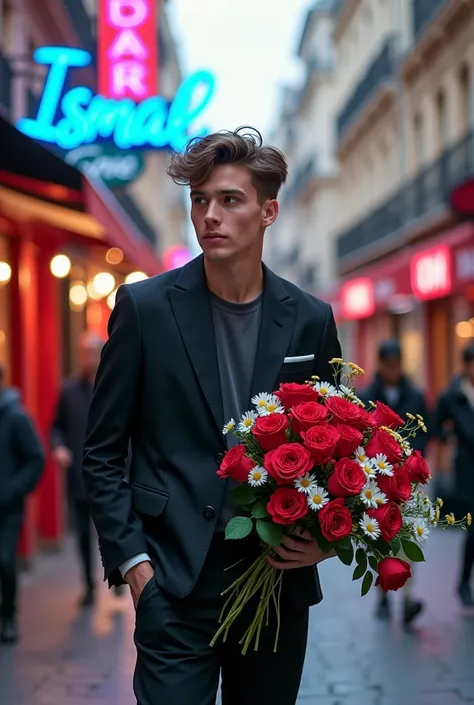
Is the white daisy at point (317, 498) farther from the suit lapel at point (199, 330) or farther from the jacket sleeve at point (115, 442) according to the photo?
the jacket sleeve at point (115, 442)

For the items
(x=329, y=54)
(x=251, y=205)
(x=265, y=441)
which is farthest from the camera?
(x=329, y=54)

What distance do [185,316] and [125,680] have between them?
3.97m

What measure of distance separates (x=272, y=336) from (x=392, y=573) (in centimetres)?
76

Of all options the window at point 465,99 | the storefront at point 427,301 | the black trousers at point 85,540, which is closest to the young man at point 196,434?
the black trousers at point 85,540

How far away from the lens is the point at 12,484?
8016mm

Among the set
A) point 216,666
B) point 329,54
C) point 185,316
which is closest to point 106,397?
point 185,316

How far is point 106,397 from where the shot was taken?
3346mm

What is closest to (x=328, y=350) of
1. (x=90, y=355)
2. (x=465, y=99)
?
(x=90, y=355)

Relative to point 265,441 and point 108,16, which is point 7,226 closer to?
point 108,16

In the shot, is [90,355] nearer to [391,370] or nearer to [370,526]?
[391,370]

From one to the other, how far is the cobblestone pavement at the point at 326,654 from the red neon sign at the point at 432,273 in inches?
285

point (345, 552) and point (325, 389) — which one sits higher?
point (325, 389)

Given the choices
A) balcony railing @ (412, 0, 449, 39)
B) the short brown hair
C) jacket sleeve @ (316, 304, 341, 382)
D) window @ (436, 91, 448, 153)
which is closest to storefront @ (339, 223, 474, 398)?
window @ (436, 91, 448, 153)

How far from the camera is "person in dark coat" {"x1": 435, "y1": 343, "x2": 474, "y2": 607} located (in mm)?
9016
